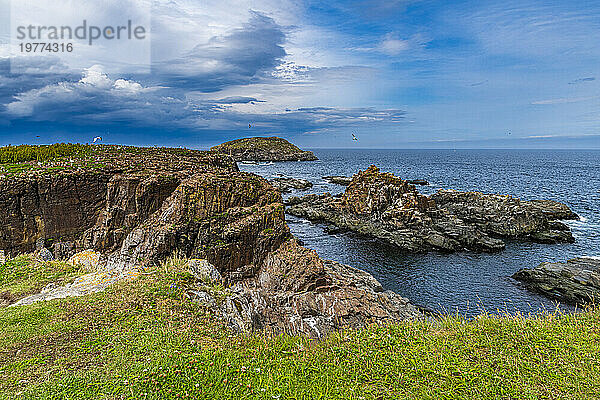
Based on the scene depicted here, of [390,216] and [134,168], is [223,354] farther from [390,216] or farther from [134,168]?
[390,216]

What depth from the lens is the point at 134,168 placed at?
2252cm

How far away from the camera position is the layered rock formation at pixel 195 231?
18.4 metres

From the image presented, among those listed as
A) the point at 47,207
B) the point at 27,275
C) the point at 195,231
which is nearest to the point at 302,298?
the point at 195,231

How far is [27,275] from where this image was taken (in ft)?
47.5

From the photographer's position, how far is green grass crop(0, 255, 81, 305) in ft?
42.5

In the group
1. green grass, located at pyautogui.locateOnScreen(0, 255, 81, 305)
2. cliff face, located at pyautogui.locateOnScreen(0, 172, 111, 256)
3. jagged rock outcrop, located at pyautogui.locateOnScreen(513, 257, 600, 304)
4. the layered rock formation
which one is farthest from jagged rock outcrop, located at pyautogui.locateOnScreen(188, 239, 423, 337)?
jagged rock outcrop, located at pyautogui.locateOnScreen(513, 257, 600, 304)

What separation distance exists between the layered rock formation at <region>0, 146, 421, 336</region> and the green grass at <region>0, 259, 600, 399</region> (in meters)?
6.75

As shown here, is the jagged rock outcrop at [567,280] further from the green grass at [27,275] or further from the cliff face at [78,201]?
the green grass at [27,275]

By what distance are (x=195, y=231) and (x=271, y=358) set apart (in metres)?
12.4

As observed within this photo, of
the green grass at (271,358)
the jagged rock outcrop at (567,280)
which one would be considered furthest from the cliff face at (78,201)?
the jagged rock outcrop at (567,280)

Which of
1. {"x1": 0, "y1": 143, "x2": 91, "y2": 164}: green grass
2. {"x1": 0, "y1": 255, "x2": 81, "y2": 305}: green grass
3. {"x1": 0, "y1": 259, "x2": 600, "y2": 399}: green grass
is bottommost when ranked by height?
{"x1": 0, "y1": 255, "x2": 81, "y2": 305}: green grass

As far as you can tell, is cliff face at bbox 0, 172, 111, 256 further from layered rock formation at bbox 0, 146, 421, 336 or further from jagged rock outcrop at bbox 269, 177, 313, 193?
jagged rock outcrop at bbox 269, 177, 313, 193

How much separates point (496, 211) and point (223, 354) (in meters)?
52.6

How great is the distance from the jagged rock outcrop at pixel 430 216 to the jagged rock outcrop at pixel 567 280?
8.44 metres
